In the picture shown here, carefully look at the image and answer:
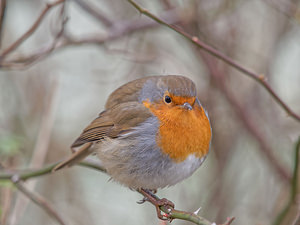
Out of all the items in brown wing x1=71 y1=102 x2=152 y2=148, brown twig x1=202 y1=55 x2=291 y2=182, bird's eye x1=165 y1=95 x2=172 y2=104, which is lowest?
brown wing x1=71 y1=102 x2=152 y2=148

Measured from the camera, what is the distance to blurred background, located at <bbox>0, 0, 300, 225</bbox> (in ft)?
13.2

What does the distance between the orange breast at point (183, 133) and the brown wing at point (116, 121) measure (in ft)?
0.64

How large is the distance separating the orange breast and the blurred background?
99 centimetres

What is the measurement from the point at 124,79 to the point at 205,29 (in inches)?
34.8

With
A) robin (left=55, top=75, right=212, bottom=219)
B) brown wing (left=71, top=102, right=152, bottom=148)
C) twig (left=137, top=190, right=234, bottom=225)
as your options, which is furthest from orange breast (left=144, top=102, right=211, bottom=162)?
twig (left=137, top=190, right=234, bottom=225)

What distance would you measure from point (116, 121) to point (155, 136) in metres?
0.45

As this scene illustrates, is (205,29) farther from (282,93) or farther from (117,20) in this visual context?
(282,93)

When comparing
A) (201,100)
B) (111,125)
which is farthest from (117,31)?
(111,125)

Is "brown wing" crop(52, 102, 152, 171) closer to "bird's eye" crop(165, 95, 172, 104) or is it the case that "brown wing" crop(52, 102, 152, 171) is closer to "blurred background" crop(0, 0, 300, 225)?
"bird's eye" crop(165, 95, 172, 104)

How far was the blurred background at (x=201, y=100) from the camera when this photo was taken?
158 inches

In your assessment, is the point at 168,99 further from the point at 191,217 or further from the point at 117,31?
the point at 117,31

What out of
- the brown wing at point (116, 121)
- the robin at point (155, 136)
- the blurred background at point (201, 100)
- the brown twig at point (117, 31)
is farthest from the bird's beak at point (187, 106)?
the brown twig at point (117, 31)

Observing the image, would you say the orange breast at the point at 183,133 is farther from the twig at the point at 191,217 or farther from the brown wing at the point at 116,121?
the twig at the point at 191,217

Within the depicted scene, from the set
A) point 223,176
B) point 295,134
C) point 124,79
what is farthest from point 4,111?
point 295,134
